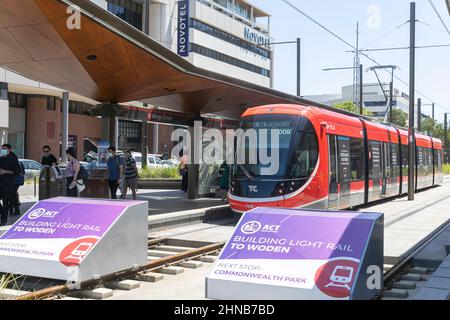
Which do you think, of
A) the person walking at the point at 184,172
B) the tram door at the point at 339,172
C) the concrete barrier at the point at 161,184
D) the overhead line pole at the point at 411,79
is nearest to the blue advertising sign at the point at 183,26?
the concrete barrier at the point at 161,184

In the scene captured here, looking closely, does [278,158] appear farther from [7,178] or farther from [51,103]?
[51,103]

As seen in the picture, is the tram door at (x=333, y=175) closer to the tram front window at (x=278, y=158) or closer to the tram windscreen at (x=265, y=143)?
the tram front window at (x=278, y=158)

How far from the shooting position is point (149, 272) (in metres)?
8.31

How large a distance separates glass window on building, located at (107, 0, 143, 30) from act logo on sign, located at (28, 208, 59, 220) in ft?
166

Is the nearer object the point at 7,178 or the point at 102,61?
the point at 7,178

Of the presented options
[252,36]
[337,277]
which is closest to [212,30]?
→ [252,36]

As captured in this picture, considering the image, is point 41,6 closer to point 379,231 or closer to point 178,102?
point 379,231

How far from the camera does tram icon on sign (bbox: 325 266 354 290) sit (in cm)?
561

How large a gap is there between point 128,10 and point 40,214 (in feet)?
176

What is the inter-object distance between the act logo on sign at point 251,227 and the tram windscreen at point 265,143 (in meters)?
6.60

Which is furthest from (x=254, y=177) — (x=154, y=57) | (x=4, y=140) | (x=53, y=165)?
(x=4, y=140)

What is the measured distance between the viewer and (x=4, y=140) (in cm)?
4234

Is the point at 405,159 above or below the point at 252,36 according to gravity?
below

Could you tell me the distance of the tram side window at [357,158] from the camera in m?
16.2
